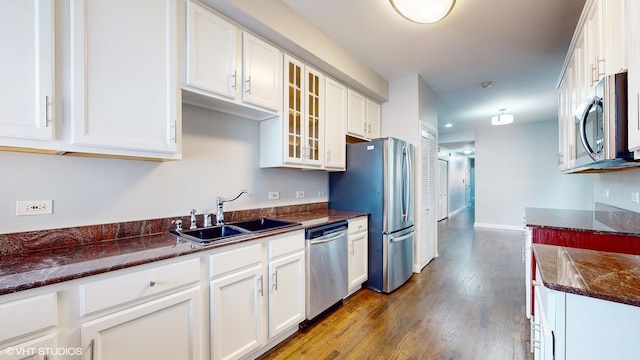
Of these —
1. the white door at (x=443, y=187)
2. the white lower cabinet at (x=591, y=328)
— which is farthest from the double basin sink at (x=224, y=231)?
the white door at (x=443, y=187)

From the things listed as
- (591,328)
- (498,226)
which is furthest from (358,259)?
(498,226)

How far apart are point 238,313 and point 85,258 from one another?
901mm

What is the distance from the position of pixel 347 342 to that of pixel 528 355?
132 centimetres

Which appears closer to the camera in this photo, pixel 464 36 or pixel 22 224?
pixel 22 224

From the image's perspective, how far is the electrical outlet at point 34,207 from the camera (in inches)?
52.8

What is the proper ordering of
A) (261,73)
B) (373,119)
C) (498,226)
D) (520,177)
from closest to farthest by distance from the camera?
1. (261,73)
2. (373,119)
3. (520,177)
4. (498,226)

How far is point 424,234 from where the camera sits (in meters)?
3.74

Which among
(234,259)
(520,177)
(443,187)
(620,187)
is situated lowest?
(234,259)

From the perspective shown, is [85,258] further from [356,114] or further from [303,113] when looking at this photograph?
[356,114]

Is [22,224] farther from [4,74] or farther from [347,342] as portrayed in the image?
[347,342]

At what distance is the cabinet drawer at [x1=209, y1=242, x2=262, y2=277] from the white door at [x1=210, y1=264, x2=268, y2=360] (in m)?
0.05

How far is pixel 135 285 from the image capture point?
4.00 ft

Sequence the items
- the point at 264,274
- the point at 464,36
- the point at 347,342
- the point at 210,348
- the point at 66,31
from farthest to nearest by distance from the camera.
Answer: the point at 464,36
the point at 347,342
the point at 264,274
the point at 210,348
the point at 66,31

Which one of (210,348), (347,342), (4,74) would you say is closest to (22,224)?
(4,74)
